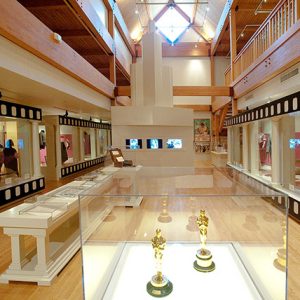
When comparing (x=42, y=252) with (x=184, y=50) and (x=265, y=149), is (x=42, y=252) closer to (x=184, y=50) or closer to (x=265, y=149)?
(x=265, y=149)

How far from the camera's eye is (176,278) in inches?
89.3

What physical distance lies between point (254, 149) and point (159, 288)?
621 cm

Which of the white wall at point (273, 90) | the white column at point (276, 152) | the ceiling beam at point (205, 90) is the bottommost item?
the white column at point (276, 152)

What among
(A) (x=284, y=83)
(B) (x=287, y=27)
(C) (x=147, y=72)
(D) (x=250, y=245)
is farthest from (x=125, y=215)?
(C) (x=147, y=72)

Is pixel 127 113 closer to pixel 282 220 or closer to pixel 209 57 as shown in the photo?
pixel 282 220

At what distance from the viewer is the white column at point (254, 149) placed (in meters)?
7.31

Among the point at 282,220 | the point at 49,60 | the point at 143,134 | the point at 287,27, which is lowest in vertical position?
the point at 282,220

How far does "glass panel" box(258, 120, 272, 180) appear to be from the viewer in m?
6.39

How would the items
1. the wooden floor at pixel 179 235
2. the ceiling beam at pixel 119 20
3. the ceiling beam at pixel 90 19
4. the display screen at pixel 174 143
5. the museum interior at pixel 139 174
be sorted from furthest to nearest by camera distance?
the ceiling beam at pixel 119 20
the display screen at pixel 174 143
the ceiling beam at pixel 90 19
the wooden floor at pixel 179 235
the museum interior at pixel 139 174

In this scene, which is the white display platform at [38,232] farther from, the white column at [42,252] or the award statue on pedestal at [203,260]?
the award statue on pedestal at [203,260]

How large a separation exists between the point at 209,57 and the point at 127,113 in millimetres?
9784

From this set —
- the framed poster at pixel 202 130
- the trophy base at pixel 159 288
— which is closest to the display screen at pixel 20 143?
the trophy base at pixel 159 288

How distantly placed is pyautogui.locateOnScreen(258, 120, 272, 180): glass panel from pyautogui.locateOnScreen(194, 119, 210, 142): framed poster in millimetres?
8648

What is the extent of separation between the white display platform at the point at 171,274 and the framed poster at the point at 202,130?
13.3 m
